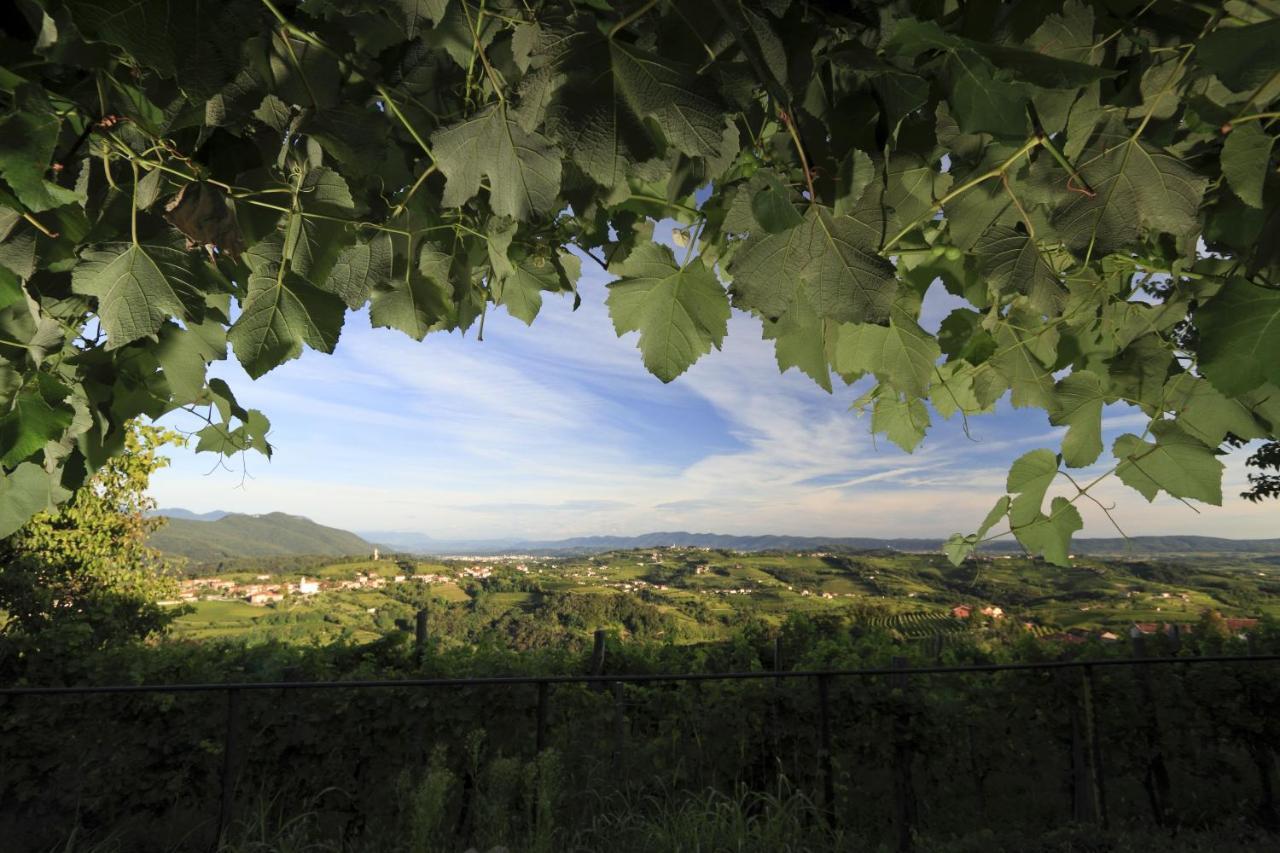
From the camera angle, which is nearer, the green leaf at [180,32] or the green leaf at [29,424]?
the green leaf at [180,32]

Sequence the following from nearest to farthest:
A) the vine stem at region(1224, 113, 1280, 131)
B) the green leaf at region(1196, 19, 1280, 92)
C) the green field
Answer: the green leaf at region(1196, 19, 1280, 92)
the vine stem at region(1224, 113, 1280, 131)
the green field

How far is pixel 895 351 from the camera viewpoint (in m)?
1.45

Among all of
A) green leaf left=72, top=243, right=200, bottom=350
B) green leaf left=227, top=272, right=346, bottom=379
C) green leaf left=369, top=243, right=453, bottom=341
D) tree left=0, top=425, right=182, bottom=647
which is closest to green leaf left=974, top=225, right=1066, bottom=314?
green leaf left=369, top=243, right=453, bottom=341

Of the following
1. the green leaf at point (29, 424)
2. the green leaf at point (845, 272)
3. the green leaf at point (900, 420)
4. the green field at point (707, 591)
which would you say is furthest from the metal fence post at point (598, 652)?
the green field at point (707, 591)

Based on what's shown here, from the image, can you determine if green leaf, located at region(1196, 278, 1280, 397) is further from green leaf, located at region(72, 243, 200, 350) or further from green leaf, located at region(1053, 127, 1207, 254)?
green leaf, located at region(72, 243, 200, 350)

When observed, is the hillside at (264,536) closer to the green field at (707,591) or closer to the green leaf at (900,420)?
the green field at (707,591)

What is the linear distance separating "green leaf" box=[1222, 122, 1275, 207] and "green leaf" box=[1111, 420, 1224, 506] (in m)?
0.69

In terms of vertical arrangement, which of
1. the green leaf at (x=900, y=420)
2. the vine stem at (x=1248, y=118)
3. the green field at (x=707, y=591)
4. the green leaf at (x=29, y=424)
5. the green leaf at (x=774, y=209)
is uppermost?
the vine stem at (x=1248, y=118)

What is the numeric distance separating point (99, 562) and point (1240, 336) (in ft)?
43.3

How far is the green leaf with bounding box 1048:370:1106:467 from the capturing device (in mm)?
1540

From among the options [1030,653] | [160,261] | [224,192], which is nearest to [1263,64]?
[224,192]

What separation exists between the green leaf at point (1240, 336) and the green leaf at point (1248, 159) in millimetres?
171

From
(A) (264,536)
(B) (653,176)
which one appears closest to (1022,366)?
(B) (653,176)

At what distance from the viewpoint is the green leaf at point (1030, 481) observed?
153 cm
